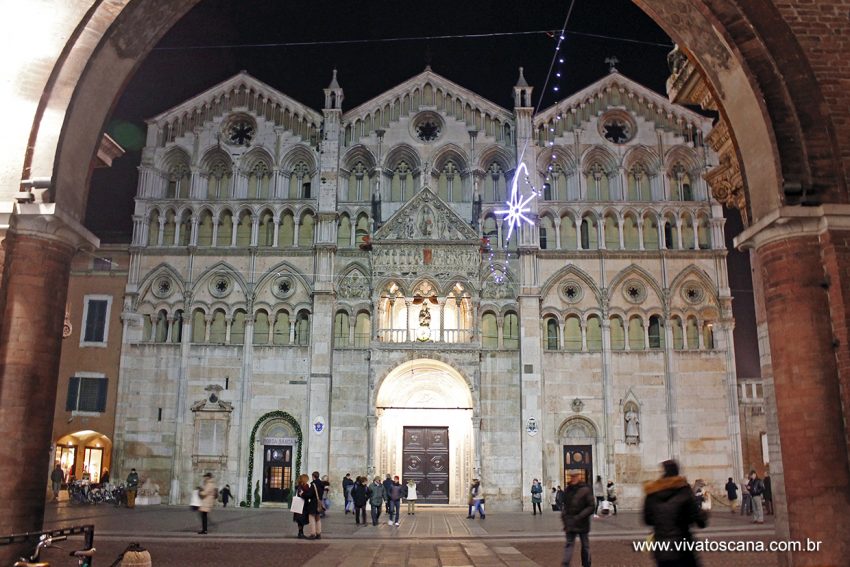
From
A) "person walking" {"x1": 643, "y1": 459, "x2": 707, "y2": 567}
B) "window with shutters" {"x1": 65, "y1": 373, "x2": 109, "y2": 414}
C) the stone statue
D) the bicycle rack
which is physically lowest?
the bicycle rack

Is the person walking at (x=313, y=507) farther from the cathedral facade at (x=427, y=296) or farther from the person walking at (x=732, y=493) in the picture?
the person walking at (x=732, y=493)

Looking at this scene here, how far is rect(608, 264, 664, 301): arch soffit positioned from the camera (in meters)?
35.7

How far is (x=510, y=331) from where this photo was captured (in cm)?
3562

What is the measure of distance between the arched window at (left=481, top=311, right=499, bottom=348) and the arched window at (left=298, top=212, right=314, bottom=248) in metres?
9.78

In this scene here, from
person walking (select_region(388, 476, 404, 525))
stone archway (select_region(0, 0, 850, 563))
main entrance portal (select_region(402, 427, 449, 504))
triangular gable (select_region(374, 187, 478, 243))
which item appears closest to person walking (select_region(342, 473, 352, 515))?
person walking (select_region(388, 476, 404, 525))

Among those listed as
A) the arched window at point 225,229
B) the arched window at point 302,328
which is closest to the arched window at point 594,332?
the arched window at point 302,328

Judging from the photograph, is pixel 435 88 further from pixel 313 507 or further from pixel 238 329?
pixel 313 507

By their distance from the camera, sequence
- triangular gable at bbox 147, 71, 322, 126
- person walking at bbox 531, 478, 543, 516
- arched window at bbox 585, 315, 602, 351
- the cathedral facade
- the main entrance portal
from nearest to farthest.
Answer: person walking at bbox 531, 478, 543, 516 → the cathedral facade → arched window at bbox 585, 315, 602, 351 → the main entrance portal → triangular gable at bbox 147, 71, 322, 126

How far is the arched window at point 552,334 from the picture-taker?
3547 centimetres

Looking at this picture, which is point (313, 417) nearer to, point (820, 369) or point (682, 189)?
point (682, 189)

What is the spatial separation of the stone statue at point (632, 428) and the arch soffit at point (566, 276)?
5800mm

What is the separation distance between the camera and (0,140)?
39.0ft

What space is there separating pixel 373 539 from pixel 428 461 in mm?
15863

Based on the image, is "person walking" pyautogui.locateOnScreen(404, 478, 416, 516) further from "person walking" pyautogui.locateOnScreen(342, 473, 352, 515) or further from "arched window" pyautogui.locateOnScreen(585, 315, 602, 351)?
"arched window" pyautogui.locateOnScreen(585, 315, 602, 351)
